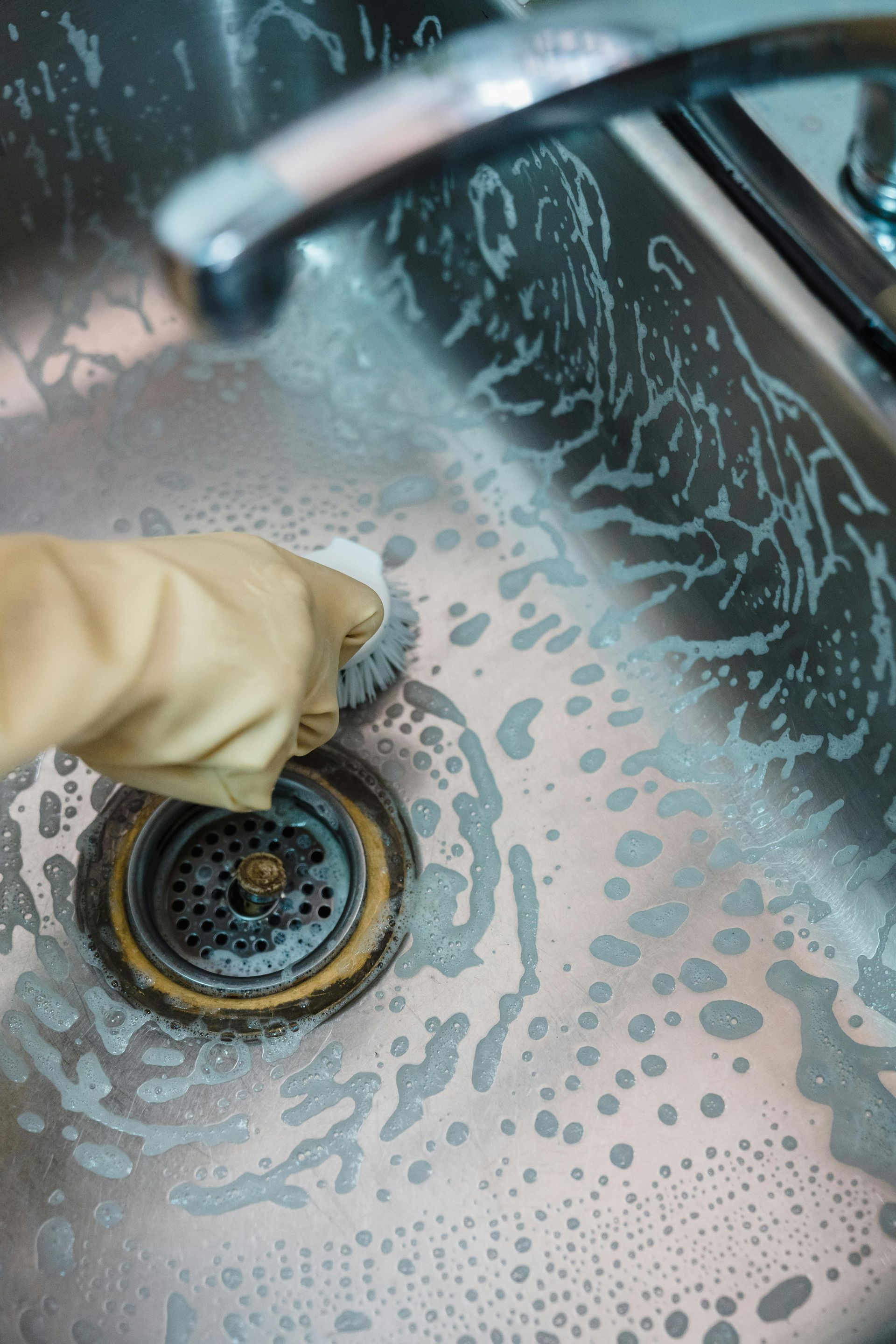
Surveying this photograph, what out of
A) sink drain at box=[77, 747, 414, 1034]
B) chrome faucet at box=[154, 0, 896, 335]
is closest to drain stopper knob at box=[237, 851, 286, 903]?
sink drain at box=[77, 747, 414, 1034]

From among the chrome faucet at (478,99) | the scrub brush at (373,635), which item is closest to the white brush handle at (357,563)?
the scrub brush at (373,635)

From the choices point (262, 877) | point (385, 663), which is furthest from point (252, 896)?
point (385, 663)

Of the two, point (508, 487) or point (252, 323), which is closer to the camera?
point (252, 323)

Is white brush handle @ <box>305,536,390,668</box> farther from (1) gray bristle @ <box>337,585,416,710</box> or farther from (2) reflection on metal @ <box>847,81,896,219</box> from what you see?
(2) reflection on metal @ <box>847,81,896,219</box>

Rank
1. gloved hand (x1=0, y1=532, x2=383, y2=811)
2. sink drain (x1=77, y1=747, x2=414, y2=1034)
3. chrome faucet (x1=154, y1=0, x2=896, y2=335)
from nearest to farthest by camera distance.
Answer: chrome faucet (x1=154, y1=0, x2=896, y2=335), gloved hand (x1=0, y1=532, x2=383, y2=811), sink drain (x1=77, y1=747, x2=414, y2=1034)

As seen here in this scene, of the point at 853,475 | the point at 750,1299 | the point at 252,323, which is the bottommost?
the point at 750,1299

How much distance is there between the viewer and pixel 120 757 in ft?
1.33

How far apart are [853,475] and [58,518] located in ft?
1.36

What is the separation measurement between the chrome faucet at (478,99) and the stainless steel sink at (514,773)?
102 millimetres

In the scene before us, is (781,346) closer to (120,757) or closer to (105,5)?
(120,757)

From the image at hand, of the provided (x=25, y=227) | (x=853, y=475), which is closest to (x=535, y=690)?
(x=853, y=475)

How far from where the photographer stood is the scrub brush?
521mm

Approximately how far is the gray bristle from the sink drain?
1.2 inches

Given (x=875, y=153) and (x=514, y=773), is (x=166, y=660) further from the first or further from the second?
(x=875, y=153)
